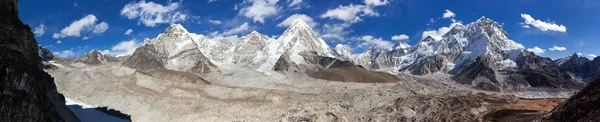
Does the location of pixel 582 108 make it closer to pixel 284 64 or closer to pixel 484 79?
pixel 284 64

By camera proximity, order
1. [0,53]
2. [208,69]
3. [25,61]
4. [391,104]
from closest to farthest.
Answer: [0,53], [25,61], [391,104], [208,69]

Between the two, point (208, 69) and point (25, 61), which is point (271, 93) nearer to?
point (25, 61)

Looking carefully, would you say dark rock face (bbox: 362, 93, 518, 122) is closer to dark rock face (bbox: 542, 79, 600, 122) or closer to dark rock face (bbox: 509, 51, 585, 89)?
dark rock face (bbox: 542, 79, 600, 122)

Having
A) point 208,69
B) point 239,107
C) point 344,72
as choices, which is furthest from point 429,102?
point 208,69

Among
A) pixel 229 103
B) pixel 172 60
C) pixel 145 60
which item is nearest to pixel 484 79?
pixel 172 60

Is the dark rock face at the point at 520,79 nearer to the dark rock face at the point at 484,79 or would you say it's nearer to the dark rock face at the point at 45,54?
the dark rock face at the point at 484,79

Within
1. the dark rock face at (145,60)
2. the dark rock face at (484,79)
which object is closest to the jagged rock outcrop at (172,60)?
the dark rock face at (145,60)
